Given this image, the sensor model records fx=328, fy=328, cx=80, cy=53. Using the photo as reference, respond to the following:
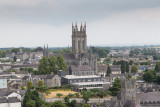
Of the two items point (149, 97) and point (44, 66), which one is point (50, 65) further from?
point (149, 97)

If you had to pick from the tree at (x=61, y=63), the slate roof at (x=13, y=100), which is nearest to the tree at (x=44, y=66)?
the tree at (x=61, y=63)

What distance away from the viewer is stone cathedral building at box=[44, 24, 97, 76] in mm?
91688

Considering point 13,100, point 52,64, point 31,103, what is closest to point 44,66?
point 52,64

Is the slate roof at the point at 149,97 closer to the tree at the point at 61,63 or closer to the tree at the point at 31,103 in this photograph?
the tree at the point at 31,103

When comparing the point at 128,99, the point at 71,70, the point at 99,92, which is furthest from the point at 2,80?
the point at 128,99

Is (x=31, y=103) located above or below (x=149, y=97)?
below

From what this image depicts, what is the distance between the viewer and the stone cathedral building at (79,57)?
3610 inches

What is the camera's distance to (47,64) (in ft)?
299

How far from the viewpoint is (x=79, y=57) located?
95.8 metres

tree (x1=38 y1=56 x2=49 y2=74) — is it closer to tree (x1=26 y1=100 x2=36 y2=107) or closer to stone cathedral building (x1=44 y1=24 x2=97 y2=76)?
stone cathedral building (x1=44 y1=24 x2=97 y2=76)

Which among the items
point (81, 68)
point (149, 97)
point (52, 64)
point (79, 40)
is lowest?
point (149, 97)

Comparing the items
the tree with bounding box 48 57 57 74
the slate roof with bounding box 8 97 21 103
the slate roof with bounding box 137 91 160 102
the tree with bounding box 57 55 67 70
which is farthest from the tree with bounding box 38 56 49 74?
the slate roof with bounding box 137 91 160 102

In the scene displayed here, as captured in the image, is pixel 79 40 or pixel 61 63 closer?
pixel 61 63

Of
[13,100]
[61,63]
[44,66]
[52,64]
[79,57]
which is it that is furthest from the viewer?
[79,57]
